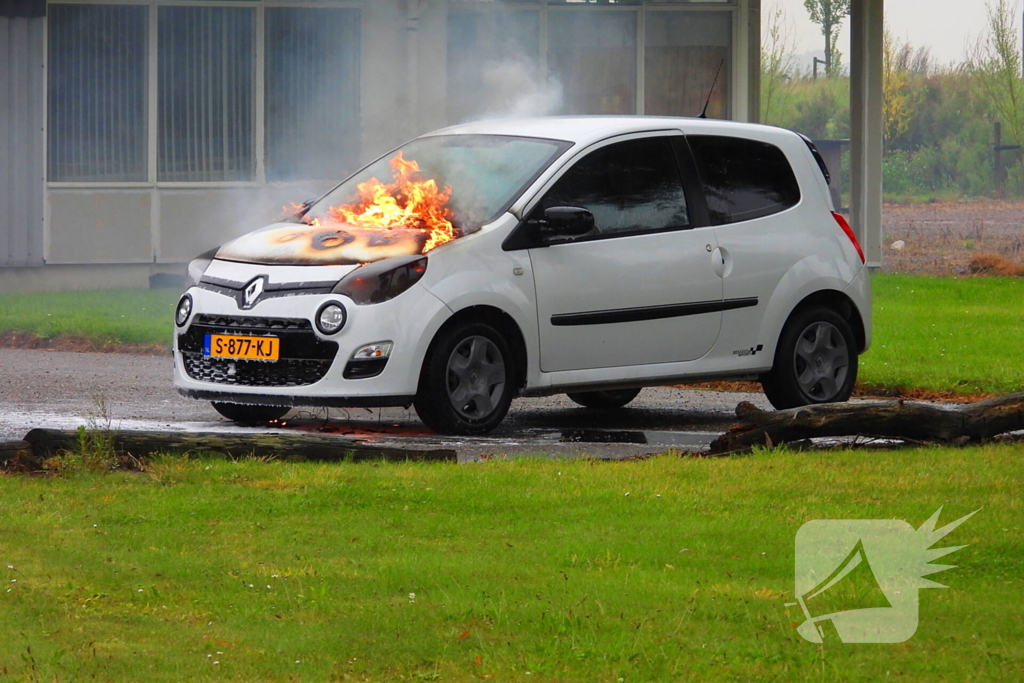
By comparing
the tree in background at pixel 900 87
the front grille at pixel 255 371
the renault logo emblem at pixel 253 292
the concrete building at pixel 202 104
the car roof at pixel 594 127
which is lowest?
the front grille at pixel 255 371

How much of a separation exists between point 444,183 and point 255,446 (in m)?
2.73

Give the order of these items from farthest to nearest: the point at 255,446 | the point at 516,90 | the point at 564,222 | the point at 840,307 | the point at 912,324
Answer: the point at 516,90, the point at 912,324, the point at 840,307, the point at 564,222, the point at 255,446

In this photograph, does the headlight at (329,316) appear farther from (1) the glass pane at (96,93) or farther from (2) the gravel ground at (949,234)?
(2) the gravel ground at (949,234)

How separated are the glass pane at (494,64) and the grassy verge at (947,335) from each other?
15.6 ft

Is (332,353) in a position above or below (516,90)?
below

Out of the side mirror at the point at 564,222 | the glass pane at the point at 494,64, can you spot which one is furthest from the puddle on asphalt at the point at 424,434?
the glass pane at the point at 494,64

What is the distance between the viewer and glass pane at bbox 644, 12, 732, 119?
72.0ft

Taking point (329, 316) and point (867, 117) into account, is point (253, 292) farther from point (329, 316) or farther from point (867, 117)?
point (867, 117)

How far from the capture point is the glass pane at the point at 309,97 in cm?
2091

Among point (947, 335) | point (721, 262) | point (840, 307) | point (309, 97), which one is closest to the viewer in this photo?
point (721, 262)

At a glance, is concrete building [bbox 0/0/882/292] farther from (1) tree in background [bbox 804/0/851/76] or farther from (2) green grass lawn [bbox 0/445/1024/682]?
(1) tree in background [bbox 804/0/851/76]

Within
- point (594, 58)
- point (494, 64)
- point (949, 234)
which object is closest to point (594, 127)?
point (494, 64)

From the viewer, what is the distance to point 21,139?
19984mm

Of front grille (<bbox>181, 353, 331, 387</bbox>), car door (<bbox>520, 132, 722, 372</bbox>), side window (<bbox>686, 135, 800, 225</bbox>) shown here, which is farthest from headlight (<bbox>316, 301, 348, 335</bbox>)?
side window (<bbox>686, 135, 800, 225</bbox>)
